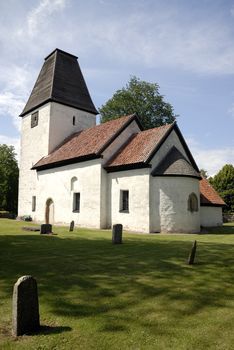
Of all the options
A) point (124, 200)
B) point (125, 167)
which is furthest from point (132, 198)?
point (125, 167)

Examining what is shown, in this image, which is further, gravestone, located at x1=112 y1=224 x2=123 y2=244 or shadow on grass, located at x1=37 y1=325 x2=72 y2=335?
gravestone, located at x1=112 y1=224 x2=123 y2=244

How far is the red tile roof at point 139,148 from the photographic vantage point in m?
22.1

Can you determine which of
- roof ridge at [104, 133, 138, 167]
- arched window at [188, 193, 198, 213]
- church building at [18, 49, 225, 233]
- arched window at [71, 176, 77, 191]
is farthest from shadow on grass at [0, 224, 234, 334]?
arched window at [71, 176, 77, 191]

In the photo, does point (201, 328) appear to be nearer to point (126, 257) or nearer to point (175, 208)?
point (126, 257)

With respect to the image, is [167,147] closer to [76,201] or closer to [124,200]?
[124,200]

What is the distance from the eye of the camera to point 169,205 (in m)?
21.3

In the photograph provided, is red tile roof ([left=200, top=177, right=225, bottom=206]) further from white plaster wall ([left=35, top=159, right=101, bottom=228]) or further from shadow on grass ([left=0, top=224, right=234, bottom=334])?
shadow on grass ([left=0, top=224, right=234, bottom=334])

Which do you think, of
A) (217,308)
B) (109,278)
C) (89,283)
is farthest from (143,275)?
(217,308)

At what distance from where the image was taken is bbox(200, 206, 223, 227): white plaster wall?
27484mm

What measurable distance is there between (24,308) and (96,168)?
64.4ft

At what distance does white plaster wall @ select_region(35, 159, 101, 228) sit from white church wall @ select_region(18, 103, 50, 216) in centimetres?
222

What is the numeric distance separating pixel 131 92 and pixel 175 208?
28.9 metres

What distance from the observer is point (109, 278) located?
785 centimetres

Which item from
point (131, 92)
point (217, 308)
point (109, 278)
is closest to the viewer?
point (217, 308)
